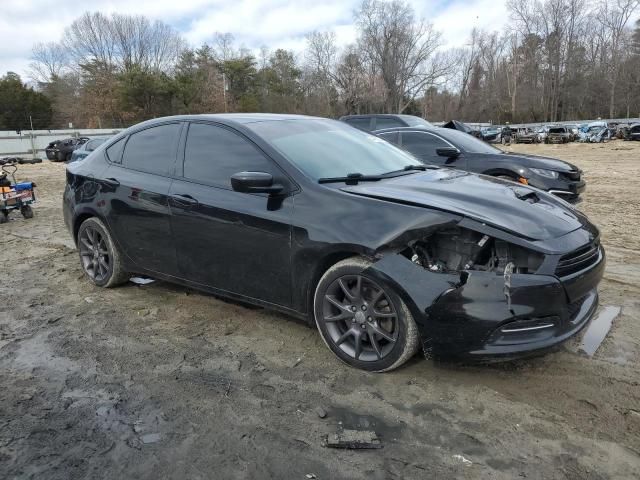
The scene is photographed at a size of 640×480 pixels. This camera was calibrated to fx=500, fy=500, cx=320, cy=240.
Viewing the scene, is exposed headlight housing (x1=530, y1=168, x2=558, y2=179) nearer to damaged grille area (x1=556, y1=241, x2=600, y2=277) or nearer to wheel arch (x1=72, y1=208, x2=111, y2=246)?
damaged grille area (x1=556, y1=241, x2=600, y2=277)

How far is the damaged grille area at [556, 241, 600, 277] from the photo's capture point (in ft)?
9.21

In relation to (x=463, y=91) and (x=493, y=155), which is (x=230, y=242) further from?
(x=463, y=91)

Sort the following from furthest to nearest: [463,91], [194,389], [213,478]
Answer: [463,91]
[194,389]
[213,478]

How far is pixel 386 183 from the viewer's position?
3.48 meters

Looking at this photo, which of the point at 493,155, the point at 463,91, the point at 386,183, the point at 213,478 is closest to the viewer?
the point at 213,478

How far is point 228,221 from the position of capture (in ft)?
11.9

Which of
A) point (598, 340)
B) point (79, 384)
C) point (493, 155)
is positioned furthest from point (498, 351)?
point (493, 155)

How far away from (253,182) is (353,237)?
76cm

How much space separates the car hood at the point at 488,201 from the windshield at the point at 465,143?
448 centimetres

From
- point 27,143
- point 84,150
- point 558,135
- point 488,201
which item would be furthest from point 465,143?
point 558,135

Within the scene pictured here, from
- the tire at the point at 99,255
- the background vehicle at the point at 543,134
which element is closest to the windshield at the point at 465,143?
the tire at the point at 99,255

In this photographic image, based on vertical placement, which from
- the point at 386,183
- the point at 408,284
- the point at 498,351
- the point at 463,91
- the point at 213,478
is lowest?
the point at 213,478

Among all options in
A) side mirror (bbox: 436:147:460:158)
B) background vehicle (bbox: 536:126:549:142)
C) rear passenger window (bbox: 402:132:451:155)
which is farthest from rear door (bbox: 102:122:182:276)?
background vehicle (bbox: 536:126:549:142)

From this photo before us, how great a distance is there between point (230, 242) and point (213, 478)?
1.73 m
